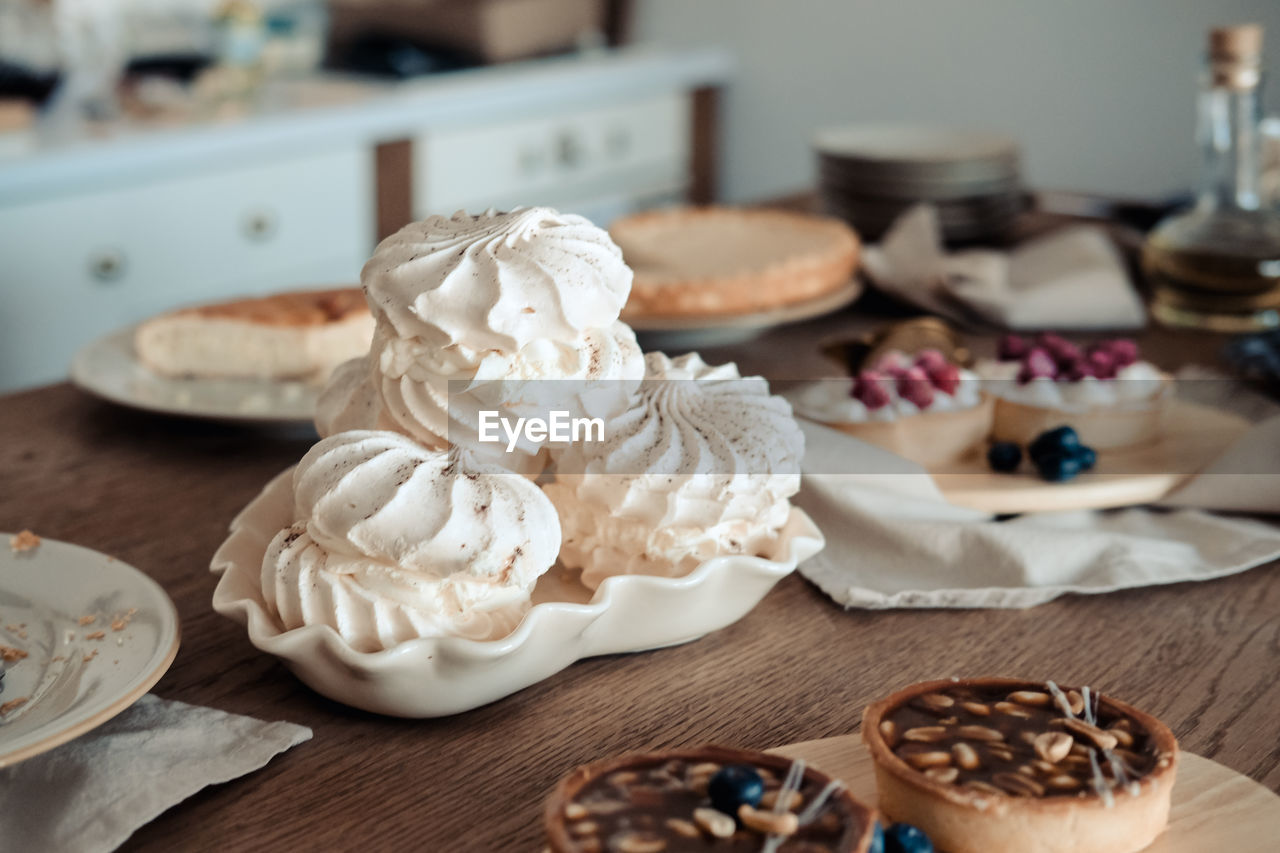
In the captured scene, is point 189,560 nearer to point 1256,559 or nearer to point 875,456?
point 875,456

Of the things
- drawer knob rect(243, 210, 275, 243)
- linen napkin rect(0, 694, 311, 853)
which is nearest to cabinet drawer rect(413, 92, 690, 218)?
drawer knob rect(243, 210, 275, 243)

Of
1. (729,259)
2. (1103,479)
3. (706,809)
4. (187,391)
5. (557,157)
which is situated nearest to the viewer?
(706,809)

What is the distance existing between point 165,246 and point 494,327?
1927mm

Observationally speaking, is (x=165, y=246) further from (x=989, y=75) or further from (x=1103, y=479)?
(x=1103, y=479)

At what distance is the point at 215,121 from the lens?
254cm

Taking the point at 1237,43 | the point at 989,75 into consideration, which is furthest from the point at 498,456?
the point at 989,75

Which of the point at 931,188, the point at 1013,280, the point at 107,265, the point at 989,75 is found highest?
the point at 989,75

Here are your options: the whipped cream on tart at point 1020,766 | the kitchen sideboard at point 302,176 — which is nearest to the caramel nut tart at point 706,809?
the whipped cream on tart at point 1020,766

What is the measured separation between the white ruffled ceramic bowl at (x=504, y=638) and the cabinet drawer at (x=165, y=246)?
5.53ft

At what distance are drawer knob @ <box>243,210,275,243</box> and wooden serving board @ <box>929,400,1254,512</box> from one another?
188cm

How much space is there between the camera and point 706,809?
1.87 ft

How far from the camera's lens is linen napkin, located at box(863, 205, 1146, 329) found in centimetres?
160

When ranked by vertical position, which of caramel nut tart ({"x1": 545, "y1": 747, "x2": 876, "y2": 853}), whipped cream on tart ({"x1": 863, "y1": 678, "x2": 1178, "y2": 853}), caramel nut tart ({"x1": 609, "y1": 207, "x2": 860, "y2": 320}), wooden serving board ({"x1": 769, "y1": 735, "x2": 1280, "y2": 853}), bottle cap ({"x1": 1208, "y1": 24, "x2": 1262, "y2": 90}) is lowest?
wooden serving board ({"x1": 769, "y1": 735, "x2": 1280, "y2": 853})

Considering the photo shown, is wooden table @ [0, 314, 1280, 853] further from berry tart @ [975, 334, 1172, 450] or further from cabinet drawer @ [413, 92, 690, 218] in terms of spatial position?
cabinet drawer @ [413, 92, 690, 218]
